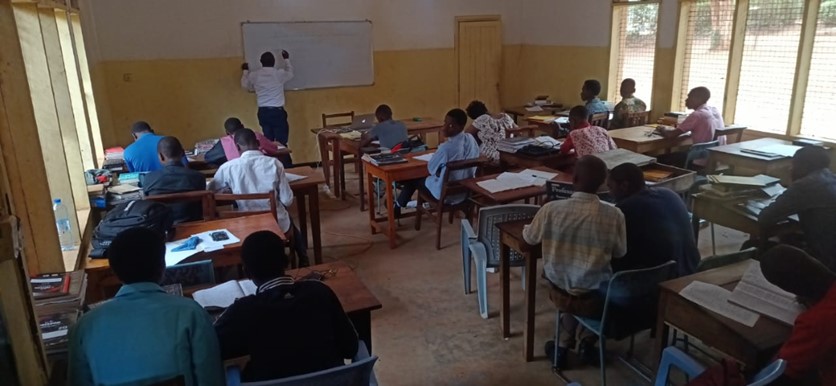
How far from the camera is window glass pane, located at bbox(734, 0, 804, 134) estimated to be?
577 centimetres

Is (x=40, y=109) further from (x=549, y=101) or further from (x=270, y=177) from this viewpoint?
(x=549, y=101)

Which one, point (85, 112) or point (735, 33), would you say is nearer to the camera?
point (85, 112)

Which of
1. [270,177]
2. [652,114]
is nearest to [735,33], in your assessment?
[652,114]

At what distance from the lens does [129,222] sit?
9.62 feet

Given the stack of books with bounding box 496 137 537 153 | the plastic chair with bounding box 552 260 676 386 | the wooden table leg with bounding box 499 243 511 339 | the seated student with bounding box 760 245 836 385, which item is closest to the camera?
the seated student with bounding box 760 245 836 385

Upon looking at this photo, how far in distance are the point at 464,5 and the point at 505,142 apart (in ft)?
14.1

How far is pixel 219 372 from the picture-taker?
1.83 metres

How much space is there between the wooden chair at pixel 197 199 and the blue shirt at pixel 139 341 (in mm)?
1940

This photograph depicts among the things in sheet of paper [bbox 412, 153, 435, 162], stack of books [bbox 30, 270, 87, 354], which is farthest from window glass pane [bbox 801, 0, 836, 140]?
stack of books [bbox 30, 270, 87, 354]

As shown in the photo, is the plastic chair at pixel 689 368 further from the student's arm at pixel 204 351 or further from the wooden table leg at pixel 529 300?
the student's arm at pixel 204 351

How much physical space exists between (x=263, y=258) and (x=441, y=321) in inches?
78.0

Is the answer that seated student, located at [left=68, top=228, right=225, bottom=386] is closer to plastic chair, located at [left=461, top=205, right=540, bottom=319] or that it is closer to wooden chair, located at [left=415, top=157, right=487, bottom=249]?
plastic chair, located at [left=461, top=205, right=540, bottom=319]

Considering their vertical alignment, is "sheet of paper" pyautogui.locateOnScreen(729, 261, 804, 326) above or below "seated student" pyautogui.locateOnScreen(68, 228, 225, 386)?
below

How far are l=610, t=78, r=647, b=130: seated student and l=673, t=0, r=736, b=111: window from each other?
76 cm
